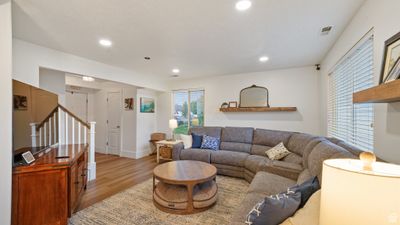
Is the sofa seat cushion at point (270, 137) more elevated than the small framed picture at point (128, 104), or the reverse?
the small framed picture at point (128, 104)

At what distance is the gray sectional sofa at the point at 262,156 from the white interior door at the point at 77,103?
12.3 feet

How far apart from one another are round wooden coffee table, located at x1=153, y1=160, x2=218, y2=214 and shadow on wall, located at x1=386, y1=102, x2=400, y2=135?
1.92 metres

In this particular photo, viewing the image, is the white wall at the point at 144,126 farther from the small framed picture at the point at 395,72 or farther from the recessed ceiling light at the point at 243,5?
the small framed picture at the point at 395,72

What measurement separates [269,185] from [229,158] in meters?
→ 1.53

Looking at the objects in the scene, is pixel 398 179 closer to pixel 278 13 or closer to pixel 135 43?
pixel 278 13

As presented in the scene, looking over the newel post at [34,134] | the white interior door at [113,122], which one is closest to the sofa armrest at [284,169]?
the newel post at [34,134]

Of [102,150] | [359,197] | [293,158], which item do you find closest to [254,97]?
A: [293,158]

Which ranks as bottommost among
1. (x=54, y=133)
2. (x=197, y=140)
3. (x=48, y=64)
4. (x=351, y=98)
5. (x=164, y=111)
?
(x=197, y=140)

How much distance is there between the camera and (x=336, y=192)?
2.39 feet

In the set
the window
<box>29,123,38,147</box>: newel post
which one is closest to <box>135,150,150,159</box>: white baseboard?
the window

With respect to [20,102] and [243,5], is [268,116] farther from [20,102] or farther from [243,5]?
[20,102]

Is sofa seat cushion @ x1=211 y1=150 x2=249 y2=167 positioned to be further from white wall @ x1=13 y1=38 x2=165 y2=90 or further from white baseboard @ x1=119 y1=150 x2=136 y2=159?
white wall @ x1=13 y1=38 x2=165 y2=90

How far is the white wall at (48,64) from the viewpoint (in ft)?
8.64

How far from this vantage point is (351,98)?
2375mm
